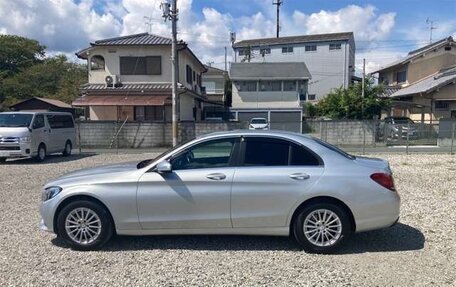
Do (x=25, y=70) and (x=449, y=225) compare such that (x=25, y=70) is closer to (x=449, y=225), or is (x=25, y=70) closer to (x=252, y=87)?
(x=252, y=87)

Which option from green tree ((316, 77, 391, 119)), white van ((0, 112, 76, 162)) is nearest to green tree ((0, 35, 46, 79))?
white van ((0, 112, 76, 162))

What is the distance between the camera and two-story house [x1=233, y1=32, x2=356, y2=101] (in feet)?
180

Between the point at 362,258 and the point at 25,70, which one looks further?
the point at 25,70

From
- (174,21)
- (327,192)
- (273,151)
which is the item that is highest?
(174,21)

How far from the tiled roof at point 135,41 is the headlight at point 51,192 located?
2126 centimetres

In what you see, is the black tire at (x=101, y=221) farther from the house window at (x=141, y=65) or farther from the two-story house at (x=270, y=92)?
the two-story house at (x=270, y=92)

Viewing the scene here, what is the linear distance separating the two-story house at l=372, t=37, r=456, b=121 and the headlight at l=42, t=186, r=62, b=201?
26567 mm

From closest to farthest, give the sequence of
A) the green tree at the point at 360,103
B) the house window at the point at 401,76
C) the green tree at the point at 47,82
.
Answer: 1. the green tree at the point at 360,103
2. the house window at the point at 401,76
3. the green tree at the point at 47,82

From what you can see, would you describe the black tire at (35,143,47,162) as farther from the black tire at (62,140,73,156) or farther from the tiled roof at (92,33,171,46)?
the tiled roof at (92,33,171,46)

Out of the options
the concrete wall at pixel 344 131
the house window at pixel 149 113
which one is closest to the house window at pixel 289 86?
the concrete wall at pixel 344 131

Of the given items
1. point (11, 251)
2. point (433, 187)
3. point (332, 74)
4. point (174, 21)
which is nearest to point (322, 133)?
point (174, 21)

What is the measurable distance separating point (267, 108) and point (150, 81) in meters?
17.5

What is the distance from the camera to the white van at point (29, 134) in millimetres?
13367

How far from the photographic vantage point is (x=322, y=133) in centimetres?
2194
